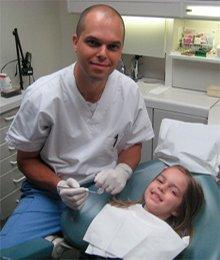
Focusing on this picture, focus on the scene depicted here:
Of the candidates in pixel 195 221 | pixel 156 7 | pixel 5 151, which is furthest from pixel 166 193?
pixel 156 7

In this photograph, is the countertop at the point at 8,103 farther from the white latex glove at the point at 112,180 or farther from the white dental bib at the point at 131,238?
the white dental bib at the point at 131,238

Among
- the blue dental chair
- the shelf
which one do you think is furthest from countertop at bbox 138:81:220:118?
the blue dental chair

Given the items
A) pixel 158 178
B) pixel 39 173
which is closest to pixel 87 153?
pixel 39 173

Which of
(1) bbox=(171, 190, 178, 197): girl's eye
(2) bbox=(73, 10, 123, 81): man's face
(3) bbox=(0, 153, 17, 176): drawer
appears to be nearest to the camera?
(2) bbox=(73, 10, 123, 81): man's face

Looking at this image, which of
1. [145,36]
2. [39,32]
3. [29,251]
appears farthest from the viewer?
[39,32]

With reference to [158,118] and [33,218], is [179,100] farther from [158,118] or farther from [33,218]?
[33,218]

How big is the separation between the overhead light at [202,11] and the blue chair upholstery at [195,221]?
1146 mm

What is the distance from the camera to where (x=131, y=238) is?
4.13 ft

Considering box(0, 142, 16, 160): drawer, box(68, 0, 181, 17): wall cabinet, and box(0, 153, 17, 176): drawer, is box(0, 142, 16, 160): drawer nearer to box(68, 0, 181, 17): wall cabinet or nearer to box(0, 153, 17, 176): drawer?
box(0, 153, 17, 176): drawer

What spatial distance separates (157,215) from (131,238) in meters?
0.23

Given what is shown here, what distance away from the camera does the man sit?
1.37 m

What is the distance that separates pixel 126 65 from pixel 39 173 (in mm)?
1745

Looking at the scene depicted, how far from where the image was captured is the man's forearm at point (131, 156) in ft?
5.52

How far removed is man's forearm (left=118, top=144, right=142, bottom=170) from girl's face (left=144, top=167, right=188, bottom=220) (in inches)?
7.6
